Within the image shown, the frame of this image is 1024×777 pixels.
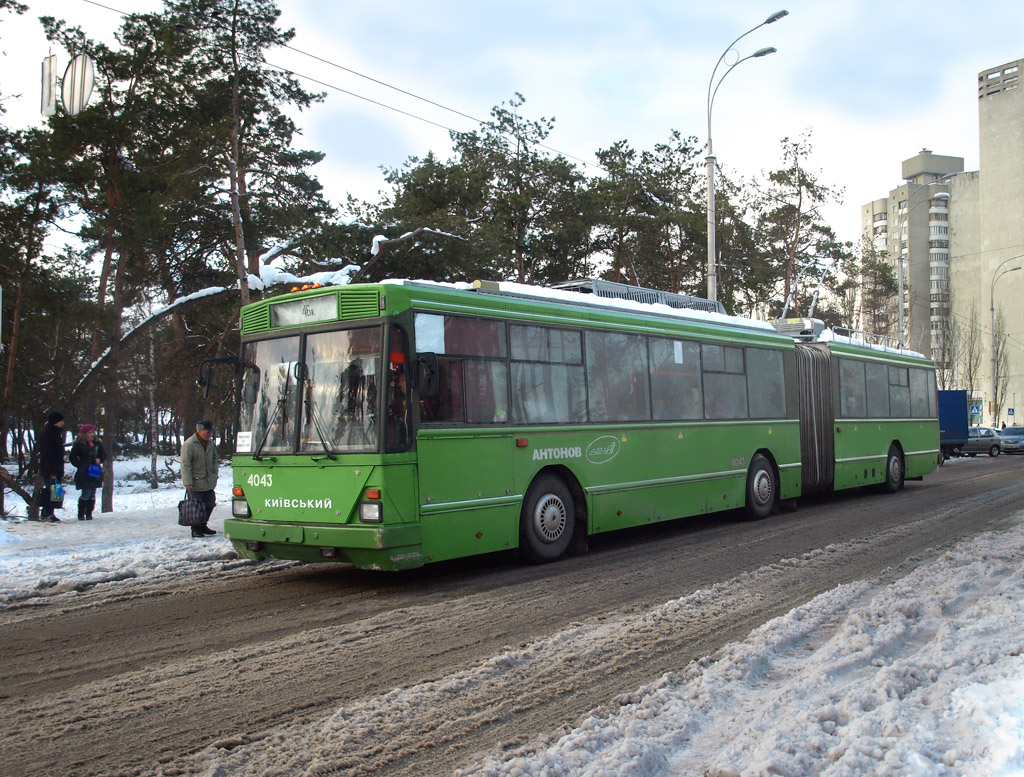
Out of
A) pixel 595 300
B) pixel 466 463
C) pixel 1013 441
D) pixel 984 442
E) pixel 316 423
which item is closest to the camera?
pixel 316 423

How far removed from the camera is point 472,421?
30.3 feet

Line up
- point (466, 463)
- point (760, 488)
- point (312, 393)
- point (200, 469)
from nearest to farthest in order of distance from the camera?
point (312, 393) → point (466, 463) → point (200, 469) → point (760, 488)

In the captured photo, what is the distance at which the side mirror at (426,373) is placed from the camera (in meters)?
8.47

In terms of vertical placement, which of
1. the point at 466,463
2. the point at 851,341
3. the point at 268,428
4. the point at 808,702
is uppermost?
the point at 851,341

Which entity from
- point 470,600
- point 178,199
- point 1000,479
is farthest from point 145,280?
point 1000,479

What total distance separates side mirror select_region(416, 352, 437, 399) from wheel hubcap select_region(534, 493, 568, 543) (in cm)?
221

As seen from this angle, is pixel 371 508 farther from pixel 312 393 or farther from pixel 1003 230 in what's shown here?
pixel 1003 230

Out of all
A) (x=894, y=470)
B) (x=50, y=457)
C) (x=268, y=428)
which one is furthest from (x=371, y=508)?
(x=894, y=470)

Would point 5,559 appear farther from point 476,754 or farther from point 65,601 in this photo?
point 476,754

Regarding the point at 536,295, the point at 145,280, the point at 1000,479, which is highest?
the point at 145,280

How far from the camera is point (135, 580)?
9547 millimetres

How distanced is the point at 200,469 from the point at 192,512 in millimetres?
1121

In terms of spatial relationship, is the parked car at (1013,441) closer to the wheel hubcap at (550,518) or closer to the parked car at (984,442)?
the parked car at (984,442)

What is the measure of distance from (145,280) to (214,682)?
77.7 feet
